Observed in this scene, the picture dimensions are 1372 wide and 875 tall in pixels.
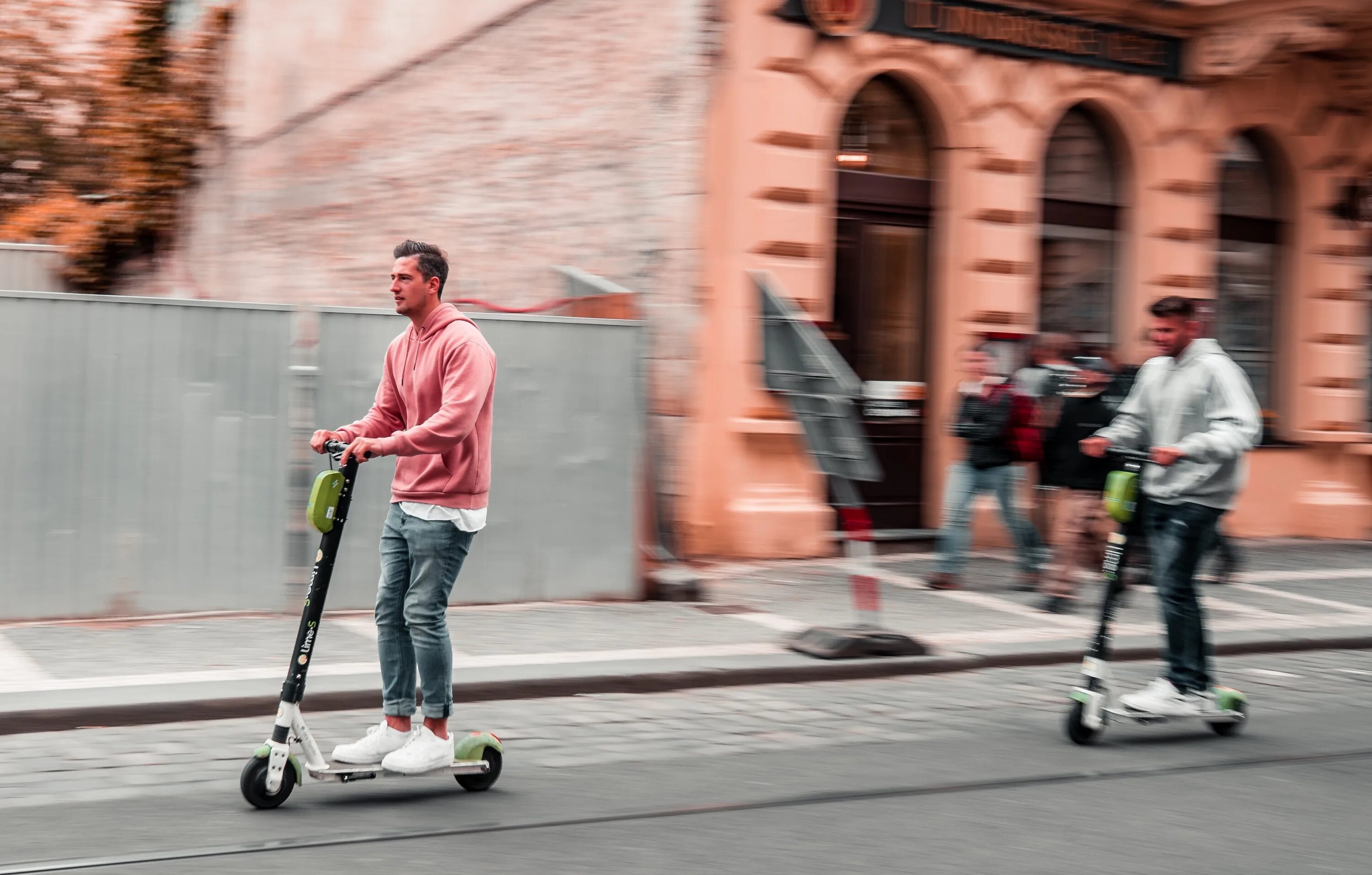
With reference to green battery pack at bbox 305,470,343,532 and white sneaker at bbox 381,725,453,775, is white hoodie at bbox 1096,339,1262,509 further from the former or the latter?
green battery pack at bbox 305,470,343,532

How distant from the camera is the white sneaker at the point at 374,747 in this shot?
A: 5.15 metres

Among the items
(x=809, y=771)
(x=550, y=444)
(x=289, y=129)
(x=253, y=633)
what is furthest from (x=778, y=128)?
(x=289, y=129)

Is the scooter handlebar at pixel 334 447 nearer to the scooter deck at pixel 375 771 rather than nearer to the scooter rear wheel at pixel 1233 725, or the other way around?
the scooter deck at pixel 375 771

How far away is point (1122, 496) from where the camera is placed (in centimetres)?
640

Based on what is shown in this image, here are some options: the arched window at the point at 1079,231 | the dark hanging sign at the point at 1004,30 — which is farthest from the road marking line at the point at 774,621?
the arched window at the point at 1079,231

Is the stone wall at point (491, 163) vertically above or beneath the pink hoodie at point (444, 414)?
above

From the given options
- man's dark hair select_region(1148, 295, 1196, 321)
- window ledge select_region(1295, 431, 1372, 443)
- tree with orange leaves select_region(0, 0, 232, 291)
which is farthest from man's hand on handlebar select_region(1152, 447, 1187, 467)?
tree with orange leaves select_region(0, 0, 232, 291)

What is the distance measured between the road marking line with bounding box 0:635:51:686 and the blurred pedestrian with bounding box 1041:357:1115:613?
6.17 m

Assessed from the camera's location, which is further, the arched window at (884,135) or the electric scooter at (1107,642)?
the arched window at (884,135)

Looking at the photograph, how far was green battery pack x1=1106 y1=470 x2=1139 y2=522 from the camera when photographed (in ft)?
21.0

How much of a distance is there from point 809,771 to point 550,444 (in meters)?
4.24

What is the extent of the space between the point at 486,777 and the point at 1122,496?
2.79 meters

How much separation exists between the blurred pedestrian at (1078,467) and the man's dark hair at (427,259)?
6.18m

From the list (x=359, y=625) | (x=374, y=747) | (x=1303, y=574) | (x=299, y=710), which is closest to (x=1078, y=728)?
(x=374, y=747)
